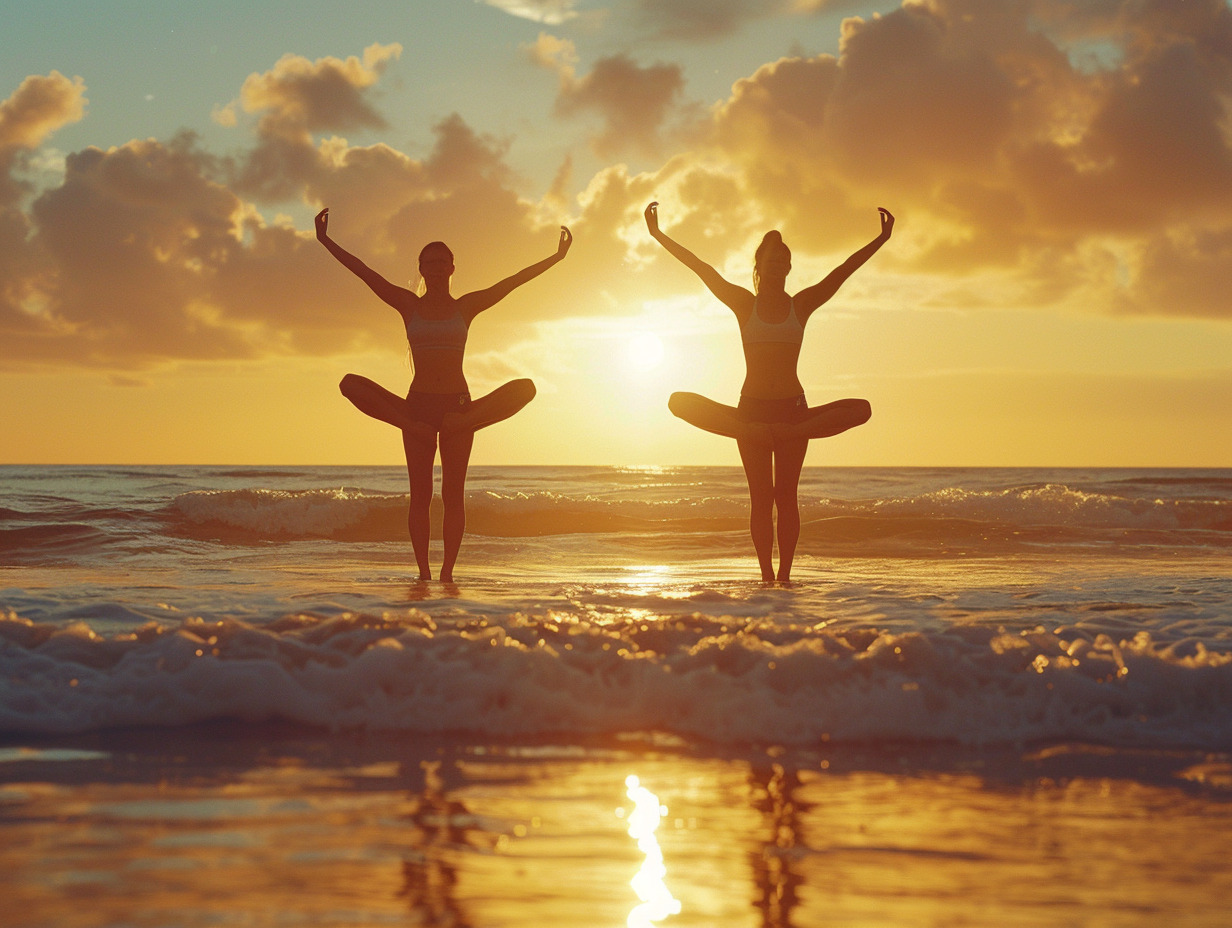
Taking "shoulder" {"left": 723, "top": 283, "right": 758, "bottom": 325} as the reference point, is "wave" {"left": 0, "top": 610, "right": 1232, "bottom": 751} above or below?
below

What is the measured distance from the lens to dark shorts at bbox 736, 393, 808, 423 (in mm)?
8148

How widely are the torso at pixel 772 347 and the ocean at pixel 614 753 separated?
5.54ft

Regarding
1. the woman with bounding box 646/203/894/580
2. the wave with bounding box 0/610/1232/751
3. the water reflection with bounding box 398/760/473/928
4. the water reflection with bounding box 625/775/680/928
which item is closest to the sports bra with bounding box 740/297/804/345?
the woman with bounding box 646/203/894/580

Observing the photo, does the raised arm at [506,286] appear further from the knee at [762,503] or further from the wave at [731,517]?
the wave at [731,517]

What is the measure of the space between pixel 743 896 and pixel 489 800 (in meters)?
1.04

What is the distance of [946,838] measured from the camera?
9.78ft

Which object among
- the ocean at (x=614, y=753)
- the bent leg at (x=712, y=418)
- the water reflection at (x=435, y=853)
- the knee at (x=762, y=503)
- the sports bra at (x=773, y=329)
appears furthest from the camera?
the knee at (x=762, y=503)

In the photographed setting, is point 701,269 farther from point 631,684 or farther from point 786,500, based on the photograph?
point 631,684

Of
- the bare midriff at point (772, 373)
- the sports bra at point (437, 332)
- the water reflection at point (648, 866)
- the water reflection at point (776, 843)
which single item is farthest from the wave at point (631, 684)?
the sports bra at point (437, 332)

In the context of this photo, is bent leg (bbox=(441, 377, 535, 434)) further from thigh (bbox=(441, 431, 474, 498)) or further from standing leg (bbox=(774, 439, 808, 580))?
standing leg (bbox=(774, 439, 808, 580))

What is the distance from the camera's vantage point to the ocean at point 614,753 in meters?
2.59

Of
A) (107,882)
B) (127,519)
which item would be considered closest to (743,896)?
(107,882)

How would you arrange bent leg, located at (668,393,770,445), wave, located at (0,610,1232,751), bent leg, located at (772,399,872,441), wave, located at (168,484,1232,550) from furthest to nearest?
1. wave, located at (168,484,1232,550)
2. bent leg, located at (668,393,770,445)
3. bent leg, located at (772,399,872,441)
4. wave, located at (0,610,1232,751)

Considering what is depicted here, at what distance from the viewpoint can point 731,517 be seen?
18.7 meters
